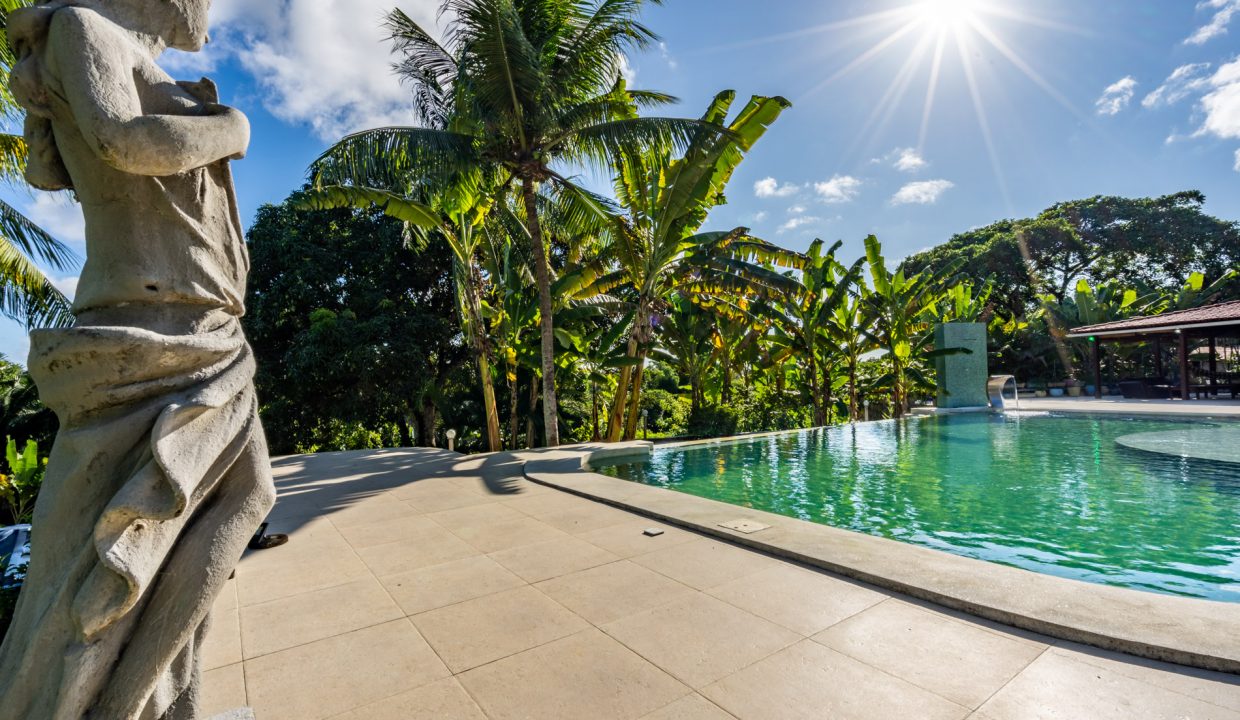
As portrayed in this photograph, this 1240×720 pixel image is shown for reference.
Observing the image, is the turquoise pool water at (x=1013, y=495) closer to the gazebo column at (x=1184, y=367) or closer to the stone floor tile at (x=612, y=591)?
the stone floor tile at (x=612, y=591)

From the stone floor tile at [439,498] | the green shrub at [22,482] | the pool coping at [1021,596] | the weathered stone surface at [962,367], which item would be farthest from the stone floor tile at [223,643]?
the weathered stone surface at [962,367]

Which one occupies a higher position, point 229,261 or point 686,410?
point 229,261

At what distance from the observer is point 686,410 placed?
1595cm

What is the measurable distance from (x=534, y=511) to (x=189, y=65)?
13.7ft

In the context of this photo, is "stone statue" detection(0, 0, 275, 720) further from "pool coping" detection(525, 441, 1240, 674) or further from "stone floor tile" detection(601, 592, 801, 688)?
"pool coping" detection(525, 441, 1240, 674)

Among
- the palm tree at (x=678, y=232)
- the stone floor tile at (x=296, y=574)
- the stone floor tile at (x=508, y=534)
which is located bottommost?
the stone floor tile at (x=296, y=574)

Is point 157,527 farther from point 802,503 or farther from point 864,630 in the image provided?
point 802,503

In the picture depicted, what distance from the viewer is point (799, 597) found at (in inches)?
124

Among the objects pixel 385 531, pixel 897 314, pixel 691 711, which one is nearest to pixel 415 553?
pixel 385 531

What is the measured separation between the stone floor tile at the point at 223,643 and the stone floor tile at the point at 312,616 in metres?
0.04

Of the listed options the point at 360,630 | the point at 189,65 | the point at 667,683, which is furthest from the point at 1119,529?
the point at 189,65

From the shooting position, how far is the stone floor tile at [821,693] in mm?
2100

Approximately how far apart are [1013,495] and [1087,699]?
202 inches

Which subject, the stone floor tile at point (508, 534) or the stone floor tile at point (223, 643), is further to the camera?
the stone floor tile at point (508, 534)
